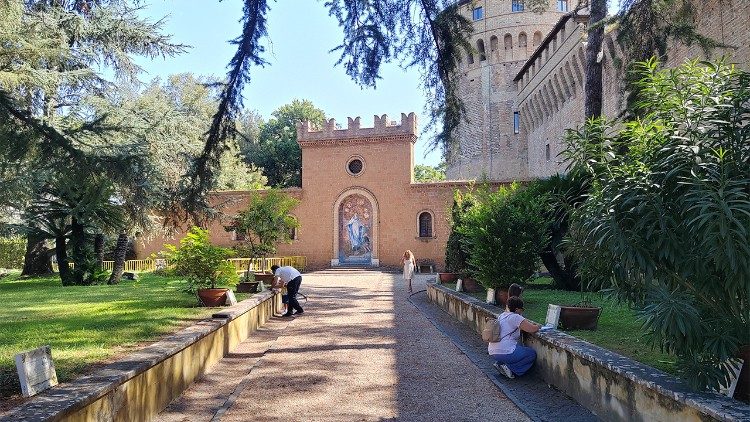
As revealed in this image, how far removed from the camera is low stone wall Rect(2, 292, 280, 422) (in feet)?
11.8

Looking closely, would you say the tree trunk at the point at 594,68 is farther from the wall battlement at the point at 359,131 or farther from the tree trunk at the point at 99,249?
the wall battlement at the point at 359,131

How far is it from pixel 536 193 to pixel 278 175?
1219 inches

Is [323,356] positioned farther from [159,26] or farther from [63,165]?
[159,26]

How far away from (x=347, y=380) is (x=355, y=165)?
25122 millimetres

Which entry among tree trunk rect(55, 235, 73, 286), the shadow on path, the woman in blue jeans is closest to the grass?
the woman in blue jeans

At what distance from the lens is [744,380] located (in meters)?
3.74

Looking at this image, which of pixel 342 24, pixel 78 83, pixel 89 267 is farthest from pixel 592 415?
pixel 89 267

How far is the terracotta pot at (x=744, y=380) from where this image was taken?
3725 millimetres

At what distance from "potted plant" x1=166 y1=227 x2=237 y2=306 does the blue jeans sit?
5.46 meters

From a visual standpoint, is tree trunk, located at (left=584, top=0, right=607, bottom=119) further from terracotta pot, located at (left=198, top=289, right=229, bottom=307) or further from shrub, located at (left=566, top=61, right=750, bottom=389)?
shrub, located at (left=566, top=61, right=750, bottom=389)

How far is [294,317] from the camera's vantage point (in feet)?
40.5

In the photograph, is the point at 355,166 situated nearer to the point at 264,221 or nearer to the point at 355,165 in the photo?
the point at 355,165

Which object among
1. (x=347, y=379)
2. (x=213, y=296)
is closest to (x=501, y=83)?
(x=213, y=296)

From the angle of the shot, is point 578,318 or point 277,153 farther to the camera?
point 277,153
